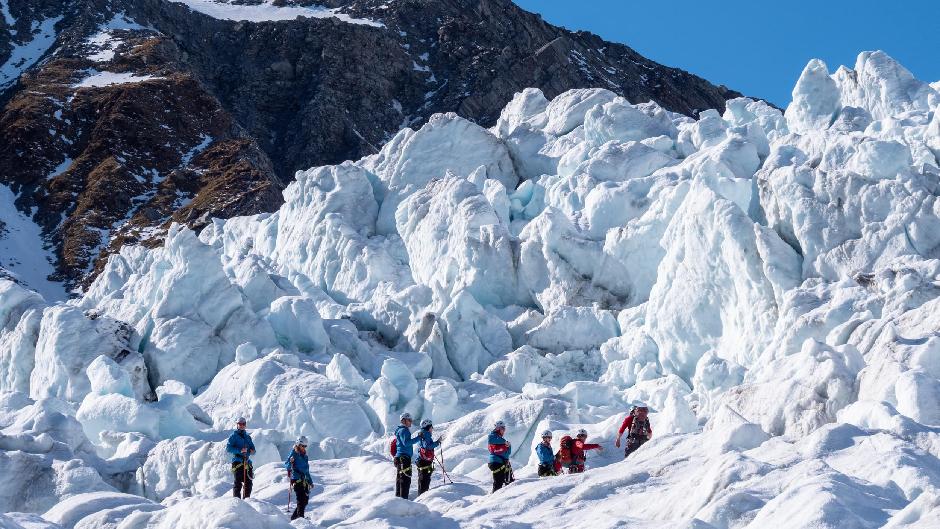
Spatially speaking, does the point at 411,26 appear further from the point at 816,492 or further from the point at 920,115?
the point at 816,492

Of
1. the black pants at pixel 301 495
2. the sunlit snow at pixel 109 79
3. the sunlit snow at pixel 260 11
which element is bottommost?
the black pants at pixel 301 495

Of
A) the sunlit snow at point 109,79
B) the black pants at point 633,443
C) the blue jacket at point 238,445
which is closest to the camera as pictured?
the blue jacket at point 238,445

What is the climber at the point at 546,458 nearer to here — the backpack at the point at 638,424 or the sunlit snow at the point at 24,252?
the backpack at the point at 638,424

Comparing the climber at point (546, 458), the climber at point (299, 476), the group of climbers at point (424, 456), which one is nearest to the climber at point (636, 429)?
the group of climbers at point (424, 456)

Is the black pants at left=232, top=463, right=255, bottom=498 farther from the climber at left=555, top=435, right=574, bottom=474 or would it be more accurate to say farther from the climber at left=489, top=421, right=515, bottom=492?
the climber at left=555, top=435, right=574, bottom=474

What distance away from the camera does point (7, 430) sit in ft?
84.8

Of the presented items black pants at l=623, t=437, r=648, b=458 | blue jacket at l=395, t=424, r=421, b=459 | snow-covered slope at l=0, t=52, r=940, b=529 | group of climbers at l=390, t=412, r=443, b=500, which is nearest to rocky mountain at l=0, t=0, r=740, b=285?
snow-covered slope at l=0, t=52, r=940, b=529

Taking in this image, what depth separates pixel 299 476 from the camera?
17828mm

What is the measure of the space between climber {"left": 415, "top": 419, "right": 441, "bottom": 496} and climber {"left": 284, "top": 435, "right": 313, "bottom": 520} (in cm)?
200

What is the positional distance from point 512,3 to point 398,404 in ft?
380

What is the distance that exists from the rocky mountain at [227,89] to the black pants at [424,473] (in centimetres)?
6123

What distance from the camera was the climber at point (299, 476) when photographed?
698 inches

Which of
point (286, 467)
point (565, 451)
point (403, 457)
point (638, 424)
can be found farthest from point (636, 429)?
point (286, 467)

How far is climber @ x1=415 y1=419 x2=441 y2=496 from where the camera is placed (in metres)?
18.7
